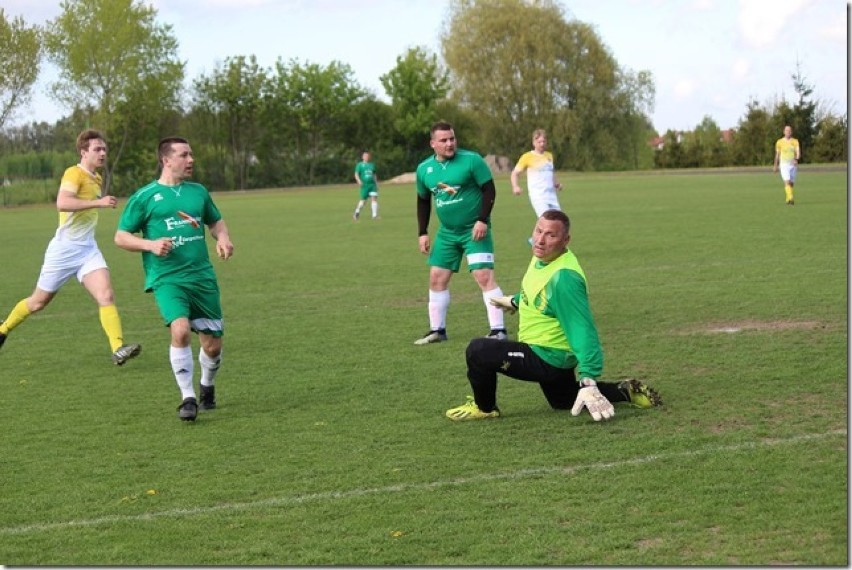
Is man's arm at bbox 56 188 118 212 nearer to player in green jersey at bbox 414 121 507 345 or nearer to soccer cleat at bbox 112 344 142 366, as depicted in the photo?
soccer cleat at bbox 112 344 142 366

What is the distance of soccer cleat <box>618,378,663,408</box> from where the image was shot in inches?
312

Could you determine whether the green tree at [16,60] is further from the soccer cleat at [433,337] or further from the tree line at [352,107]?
the soccer cleat at [433,337]

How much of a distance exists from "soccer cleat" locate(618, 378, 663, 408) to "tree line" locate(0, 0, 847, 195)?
6214cm

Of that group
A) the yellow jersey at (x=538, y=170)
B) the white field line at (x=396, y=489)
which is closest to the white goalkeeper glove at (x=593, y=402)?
the white field line at (x=396, y=489)

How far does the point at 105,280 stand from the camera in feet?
37.3

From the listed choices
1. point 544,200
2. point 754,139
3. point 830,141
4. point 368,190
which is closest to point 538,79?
point 754,139

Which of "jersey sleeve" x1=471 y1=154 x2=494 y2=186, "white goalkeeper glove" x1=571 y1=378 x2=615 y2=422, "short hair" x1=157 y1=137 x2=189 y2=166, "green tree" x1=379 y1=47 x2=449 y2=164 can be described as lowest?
"white goalkeeper glove" x1=571 y1=378 x2=615 y2=422

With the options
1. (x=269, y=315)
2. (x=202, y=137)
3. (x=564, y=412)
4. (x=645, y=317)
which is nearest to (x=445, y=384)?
(x=564, y=412)

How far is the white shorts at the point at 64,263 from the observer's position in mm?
11391

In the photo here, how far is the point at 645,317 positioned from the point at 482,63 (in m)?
75.9

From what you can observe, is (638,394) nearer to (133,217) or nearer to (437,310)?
(133,217)

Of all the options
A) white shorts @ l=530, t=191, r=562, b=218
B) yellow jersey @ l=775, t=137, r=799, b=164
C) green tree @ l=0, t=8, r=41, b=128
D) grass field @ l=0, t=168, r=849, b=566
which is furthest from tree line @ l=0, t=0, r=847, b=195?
grass field @ l=0, t=168, r=849, b=566

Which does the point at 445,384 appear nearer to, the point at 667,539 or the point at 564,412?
the point at 564,412

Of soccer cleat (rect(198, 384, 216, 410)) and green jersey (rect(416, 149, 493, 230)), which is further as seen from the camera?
green jersey (rect(416, 149, 493, 230))
